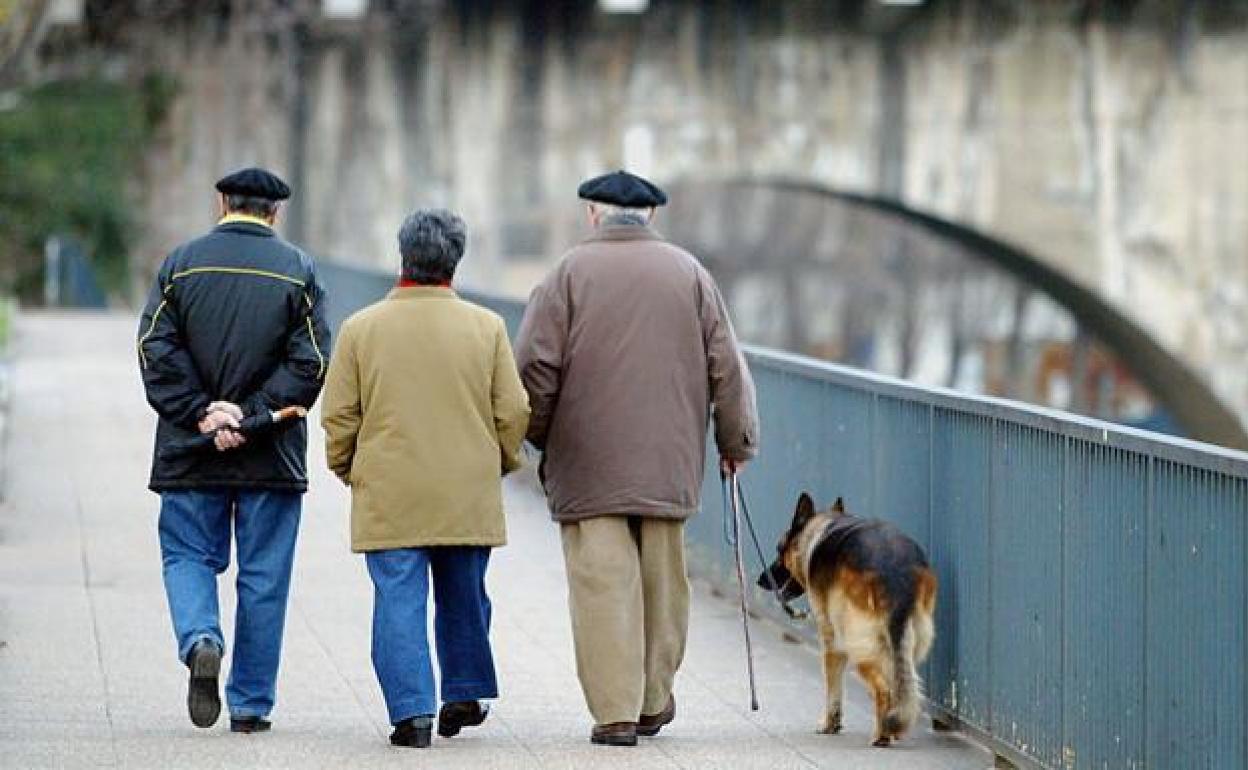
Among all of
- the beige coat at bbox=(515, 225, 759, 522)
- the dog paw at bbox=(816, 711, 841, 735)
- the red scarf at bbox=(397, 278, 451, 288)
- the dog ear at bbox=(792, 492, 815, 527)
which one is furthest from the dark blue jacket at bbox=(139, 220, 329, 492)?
the dog paw at bbox=(816, 711, 841, 735)

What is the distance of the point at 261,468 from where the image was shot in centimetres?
987

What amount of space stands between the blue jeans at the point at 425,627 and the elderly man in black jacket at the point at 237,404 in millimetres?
387

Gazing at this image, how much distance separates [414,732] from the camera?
31.9 ft

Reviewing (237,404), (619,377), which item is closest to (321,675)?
(237,404)

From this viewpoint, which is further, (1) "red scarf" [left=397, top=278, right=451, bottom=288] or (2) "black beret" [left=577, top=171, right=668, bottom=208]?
(2) "black beret" [left=577, top=171, right=668, bottom=208]

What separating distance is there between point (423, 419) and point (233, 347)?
25.4 inches

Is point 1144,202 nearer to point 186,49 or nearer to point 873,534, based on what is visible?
point 186,49

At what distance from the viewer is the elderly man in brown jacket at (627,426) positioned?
32.4 ft

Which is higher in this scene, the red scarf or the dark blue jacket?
the red scarf

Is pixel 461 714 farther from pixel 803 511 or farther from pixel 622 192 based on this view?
pixel 622 192

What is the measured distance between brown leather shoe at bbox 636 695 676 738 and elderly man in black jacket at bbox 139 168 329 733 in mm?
1149

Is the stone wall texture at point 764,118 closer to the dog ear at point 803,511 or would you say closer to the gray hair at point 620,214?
the dog ear at point 803,511

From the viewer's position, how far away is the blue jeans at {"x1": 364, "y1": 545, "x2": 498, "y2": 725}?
381 inches

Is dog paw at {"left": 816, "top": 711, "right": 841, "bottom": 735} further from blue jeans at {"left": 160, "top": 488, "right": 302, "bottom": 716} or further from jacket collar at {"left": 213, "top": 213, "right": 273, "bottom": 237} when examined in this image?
jacket collar at {"left": 213, "top": 213, "right": 273, "bottom": 237}
